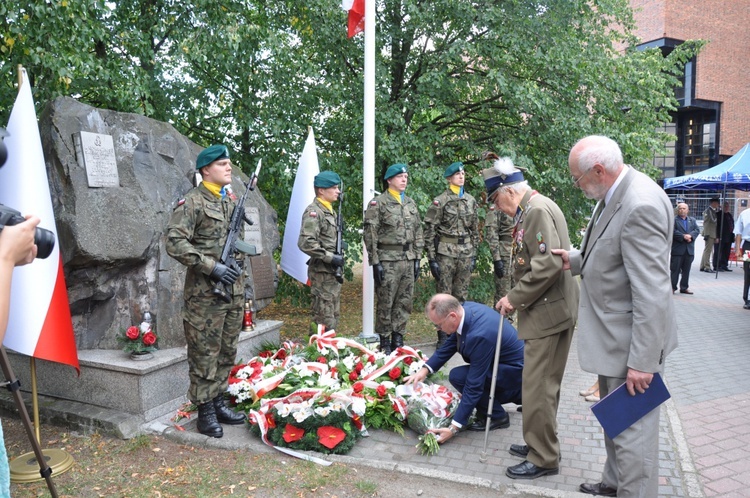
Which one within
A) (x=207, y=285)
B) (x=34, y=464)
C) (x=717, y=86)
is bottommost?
(x=34, y=464)

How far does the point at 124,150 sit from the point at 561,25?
24.7 ft

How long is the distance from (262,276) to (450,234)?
245cm

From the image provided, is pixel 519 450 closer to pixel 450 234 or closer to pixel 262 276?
pixel 450 234

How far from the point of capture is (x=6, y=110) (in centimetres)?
701

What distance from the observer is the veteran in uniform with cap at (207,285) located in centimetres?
433

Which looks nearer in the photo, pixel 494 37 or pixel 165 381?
pixel 165 381

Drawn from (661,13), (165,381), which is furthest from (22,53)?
(661,13)

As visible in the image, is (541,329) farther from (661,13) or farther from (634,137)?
(661,13)

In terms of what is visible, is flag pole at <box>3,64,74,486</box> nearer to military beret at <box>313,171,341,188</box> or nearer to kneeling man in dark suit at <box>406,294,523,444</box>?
kneeling man in dark suit at <box>406,294,523,444</box>

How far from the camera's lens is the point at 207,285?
4398 mm

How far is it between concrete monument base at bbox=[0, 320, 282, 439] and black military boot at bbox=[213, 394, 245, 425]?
445 millimetres

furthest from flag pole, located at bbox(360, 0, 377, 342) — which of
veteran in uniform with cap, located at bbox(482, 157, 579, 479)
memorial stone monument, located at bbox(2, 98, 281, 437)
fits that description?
veteran in uniform with cap, located at bbox(482, 157, 579, 479)

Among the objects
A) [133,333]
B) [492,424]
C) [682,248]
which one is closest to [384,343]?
[492,424]

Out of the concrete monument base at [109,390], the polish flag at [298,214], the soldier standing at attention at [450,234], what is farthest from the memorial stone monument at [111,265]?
the soldier standing at attention at [450,234]
